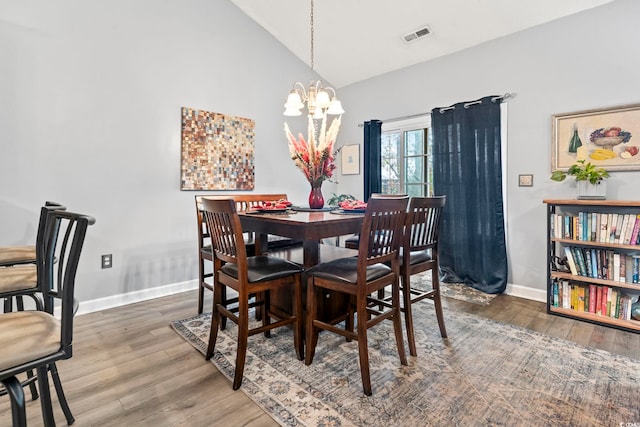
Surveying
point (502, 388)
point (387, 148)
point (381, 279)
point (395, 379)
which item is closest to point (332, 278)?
point (381, 279)

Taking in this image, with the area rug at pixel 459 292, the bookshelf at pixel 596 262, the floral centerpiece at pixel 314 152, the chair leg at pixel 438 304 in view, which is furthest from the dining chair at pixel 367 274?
the bookshelf at pixel 596 262

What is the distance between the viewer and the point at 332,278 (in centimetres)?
182

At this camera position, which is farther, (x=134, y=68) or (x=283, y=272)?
(x=134, y=68)

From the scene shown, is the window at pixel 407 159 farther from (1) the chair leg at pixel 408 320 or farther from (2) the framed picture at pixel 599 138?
(1) the chair leg at pixel 408 320

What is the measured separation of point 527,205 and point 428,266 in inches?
61.0

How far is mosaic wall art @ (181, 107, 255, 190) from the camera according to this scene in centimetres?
338

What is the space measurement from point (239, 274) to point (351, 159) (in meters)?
3.28

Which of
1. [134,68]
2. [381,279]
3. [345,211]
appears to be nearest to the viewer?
[381,279]

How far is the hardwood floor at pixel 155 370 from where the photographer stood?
155cm

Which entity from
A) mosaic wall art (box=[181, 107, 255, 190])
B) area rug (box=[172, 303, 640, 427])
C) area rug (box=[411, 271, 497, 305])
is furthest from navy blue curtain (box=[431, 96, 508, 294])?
mosaic wall art (box=[181, 107, 255, 190])

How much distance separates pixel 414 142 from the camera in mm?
4145

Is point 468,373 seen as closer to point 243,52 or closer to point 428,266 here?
point 428,266

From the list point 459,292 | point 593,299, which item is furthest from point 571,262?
point 459,292

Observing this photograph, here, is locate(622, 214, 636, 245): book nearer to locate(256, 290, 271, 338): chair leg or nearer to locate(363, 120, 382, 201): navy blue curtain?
locate(363, 120, 382, 201): navy blue curtain
